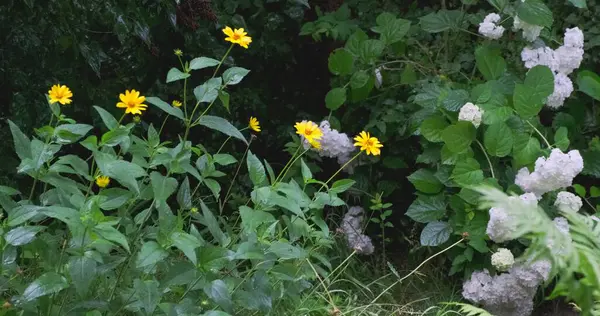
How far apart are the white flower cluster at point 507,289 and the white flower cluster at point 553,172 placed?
0.30 metres

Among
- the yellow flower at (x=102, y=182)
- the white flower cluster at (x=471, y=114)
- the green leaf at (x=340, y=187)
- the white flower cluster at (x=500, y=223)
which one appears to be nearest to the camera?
the yellow flower at (x=102, y=182)

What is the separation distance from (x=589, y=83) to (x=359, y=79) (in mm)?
935

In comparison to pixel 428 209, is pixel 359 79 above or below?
above

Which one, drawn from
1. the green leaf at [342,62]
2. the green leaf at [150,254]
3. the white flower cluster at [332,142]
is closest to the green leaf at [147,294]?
the green leaf at [150,254]

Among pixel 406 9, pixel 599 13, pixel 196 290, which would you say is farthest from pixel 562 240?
pixel 406 9

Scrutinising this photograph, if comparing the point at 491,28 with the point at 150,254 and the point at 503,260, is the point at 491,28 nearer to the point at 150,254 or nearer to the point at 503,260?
the point at 503,260

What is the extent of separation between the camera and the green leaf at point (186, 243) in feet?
7.02

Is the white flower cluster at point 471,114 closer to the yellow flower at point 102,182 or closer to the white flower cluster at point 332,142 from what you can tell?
the white flower cluster at point 332,142

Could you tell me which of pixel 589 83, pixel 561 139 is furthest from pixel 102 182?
pixel 589 83

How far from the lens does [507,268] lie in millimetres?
3221

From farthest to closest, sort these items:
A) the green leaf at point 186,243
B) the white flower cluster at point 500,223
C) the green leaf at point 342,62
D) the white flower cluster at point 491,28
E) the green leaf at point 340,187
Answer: the green leaf at point 342,62, the white flower cluster at point 491,28, the white flower cluster at point 500,223, the green leaf at point 340,187, the green leaf at point 186,243

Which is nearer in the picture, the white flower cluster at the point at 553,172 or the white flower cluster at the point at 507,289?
the white flower cluster at the point at 553,172

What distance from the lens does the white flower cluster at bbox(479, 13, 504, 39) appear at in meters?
3.56

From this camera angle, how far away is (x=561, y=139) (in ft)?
10.9
